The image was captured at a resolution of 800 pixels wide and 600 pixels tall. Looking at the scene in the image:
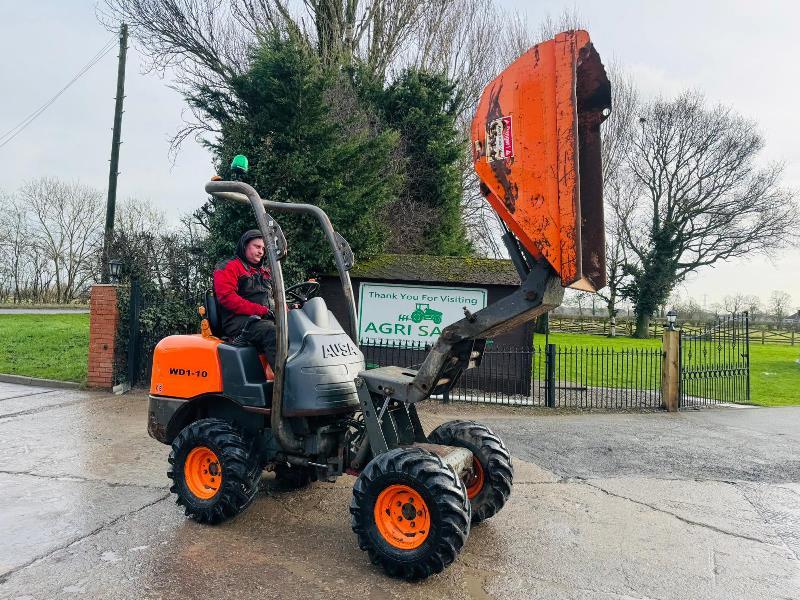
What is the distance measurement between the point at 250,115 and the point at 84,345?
24.9ft

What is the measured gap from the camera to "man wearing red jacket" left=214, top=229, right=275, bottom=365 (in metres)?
4.47

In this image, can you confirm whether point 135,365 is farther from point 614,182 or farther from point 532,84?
point 614,182

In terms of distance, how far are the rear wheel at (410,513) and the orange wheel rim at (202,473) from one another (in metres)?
1.32

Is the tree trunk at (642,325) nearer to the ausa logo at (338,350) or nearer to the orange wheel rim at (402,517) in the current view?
the ausa logo at (338,350)

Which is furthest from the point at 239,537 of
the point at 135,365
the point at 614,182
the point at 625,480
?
the point at 614,182

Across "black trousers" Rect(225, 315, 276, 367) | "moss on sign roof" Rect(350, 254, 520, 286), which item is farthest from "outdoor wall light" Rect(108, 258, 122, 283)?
"black trousers" Rect(225, 315, 276, 367)

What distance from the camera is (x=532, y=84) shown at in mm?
3424

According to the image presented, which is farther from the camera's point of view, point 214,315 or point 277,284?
point 214,315

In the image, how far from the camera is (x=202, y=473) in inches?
181

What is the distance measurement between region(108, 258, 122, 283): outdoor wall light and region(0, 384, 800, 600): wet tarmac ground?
3401 mm

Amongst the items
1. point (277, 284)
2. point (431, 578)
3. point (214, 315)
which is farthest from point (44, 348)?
point (431, 578)

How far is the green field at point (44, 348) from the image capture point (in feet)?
38.1

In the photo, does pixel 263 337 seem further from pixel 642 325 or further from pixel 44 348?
pixel 642 325

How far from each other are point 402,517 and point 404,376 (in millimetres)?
912
